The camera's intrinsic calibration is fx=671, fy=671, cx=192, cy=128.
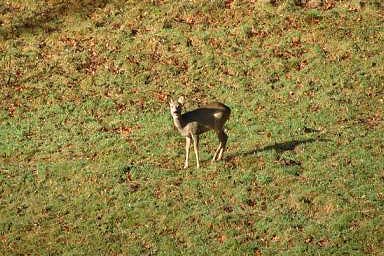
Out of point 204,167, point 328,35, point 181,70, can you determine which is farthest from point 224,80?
point 204,167

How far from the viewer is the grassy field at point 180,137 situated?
20.2m

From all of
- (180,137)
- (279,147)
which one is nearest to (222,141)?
(279,147)

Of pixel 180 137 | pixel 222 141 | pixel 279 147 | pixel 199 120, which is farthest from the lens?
pixel 180 137

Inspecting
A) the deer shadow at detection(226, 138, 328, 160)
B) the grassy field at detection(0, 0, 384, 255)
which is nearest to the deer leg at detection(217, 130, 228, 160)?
the deer shadow at detection(226, 138, 328, 160)

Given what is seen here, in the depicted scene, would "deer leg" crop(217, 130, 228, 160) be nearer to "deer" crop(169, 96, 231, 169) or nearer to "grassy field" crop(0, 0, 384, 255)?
"deer" crop(169, 96, 231, 169)

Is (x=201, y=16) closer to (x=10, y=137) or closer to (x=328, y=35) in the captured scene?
(x=328, y=35)

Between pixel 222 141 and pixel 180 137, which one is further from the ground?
pixel 222 141

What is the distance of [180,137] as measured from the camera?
1041 inches

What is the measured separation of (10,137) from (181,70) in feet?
30.2

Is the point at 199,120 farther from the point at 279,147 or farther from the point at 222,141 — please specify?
the point at 279,147

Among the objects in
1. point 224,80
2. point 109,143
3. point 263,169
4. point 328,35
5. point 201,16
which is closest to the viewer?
point 263,169

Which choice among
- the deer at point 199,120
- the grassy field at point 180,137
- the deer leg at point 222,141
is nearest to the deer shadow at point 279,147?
the grassy field at point 180,137

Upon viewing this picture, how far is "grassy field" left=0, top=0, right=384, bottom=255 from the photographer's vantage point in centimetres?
2025

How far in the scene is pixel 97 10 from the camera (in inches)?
1522
